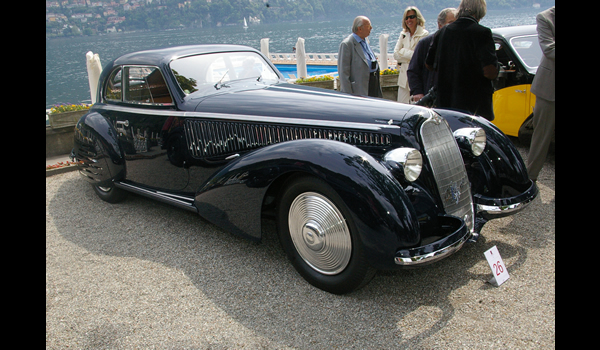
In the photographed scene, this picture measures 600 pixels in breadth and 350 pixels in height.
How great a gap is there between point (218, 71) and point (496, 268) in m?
3.00

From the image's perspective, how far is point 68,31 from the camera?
3799 inches

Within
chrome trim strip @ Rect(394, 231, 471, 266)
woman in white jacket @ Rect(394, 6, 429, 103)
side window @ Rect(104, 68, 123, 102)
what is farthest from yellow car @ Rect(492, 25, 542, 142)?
side window @ Rect(104, 68, 123, 102)

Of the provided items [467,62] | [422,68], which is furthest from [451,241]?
[422,68]

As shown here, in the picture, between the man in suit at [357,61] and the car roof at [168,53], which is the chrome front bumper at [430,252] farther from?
the man in suit at [357,61]

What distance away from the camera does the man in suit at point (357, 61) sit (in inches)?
219

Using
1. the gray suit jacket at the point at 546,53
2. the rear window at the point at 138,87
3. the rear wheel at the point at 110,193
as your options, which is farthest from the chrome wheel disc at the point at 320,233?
the gray suit jacket at the point at 546,53

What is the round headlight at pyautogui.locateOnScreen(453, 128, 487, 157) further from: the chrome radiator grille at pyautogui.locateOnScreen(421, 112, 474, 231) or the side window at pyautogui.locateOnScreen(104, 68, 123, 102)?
the side window at pyautogui.locateOnScreen(104, 68, 123, 102)

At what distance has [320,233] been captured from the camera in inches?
105

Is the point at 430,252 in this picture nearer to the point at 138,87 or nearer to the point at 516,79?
the point at 138,87

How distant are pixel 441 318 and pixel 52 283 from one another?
2947 millimetres

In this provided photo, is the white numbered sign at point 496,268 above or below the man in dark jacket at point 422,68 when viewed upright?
below

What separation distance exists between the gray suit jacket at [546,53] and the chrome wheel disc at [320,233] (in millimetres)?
2889
